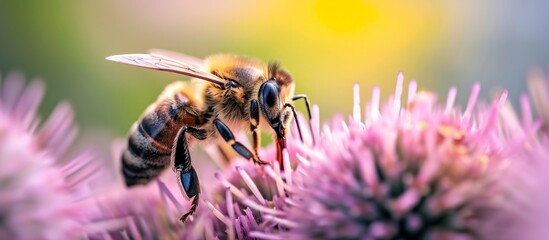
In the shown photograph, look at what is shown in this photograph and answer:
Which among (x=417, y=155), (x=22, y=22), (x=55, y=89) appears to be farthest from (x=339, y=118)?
(x=22, y=22)

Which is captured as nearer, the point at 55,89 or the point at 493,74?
the point at 55,89

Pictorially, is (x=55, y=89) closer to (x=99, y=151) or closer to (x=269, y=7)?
(x=99, y=151)

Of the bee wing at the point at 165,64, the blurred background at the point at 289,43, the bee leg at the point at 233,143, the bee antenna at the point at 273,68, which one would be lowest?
the bee leg at the point at 233,143

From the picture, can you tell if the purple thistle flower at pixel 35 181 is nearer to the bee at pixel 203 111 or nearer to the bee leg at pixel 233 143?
the bee at pixel 203 111

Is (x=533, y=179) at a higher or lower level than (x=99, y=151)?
lower

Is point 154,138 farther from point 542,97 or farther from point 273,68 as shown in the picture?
point 542,97

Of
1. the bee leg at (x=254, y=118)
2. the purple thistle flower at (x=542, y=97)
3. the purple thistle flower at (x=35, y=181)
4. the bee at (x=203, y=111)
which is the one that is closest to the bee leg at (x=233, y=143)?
the bee at (x=203, y=111)

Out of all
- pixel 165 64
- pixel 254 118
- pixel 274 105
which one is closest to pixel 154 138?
pixel 165 64
